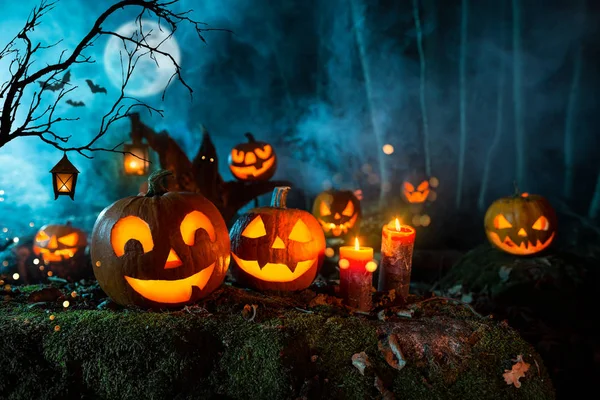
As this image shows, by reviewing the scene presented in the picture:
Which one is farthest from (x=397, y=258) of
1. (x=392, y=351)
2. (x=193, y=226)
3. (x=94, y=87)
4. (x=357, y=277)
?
(x=94, y=87)

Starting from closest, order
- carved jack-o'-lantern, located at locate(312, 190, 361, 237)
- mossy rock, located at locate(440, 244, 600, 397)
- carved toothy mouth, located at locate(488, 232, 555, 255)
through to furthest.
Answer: mossy rock, located at locate(440, 244, 600, 397), carved toothy mouth, located at locate(488, 232, 555, 255), carved jack-o'-lantern, located at locate(312, 190, 361, 237)

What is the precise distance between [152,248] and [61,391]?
0.85 metres

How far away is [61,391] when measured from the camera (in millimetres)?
2043

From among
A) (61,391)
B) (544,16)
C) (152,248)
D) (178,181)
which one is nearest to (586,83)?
(544,16)

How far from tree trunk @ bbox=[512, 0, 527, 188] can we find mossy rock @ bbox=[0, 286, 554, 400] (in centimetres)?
553

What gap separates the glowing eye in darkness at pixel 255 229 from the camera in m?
2.75

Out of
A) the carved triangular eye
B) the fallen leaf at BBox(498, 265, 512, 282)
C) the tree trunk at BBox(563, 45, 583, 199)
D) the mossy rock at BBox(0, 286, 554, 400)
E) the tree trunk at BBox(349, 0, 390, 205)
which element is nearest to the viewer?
the mossy rock at BBox(0, 286, 554, 400)

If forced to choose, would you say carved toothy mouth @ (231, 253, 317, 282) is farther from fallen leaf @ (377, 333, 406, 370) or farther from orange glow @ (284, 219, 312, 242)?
fallen leaf @ (377, 333, 406, 370)

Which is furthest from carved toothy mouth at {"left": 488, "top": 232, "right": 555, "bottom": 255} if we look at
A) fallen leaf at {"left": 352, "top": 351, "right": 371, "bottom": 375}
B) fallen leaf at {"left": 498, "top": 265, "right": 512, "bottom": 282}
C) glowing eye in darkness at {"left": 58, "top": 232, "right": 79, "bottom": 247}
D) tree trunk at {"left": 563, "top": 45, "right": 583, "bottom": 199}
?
glowing eye in darkness at {"left": 58, "top": 232, "right": 79, "bottom": 247}

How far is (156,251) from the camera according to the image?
2.30 metres

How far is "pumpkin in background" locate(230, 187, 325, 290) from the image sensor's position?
2.70 meters

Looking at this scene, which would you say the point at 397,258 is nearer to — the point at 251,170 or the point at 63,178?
the point at 63,178

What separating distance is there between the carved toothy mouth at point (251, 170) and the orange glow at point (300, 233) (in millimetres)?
4250

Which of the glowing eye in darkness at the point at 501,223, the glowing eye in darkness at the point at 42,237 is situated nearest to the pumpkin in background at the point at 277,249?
the glowing eye in darkness at the point at 501,223
